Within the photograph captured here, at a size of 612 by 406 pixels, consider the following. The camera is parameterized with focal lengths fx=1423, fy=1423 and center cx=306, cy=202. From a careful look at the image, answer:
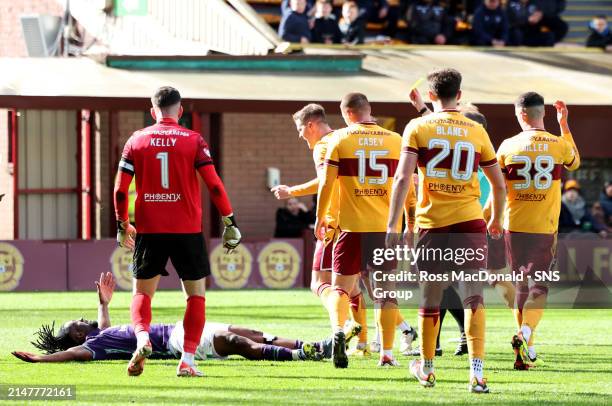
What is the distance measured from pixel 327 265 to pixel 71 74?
9688 mm

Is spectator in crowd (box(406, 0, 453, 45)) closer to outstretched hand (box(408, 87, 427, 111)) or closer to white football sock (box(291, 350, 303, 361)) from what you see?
outstretched hand (box(408, 87, 427, 111))

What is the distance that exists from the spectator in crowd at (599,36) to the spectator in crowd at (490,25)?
143cm

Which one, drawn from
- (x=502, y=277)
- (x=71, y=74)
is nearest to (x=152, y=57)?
(x=71, y=74)

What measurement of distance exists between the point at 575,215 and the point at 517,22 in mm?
4730

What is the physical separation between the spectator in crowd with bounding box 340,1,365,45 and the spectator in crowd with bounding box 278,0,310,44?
0.73 meters

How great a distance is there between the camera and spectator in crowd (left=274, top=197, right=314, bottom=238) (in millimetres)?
20547

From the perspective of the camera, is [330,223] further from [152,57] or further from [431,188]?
[152,57]

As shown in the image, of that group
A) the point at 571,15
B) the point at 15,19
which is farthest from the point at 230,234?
the point at 571,15

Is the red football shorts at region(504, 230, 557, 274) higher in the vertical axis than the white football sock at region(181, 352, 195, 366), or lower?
higher

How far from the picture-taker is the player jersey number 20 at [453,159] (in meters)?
Answer: 8.82

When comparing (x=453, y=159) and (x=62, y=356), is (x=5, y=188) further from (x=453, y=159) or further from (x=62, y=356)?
(x=453, y=159)

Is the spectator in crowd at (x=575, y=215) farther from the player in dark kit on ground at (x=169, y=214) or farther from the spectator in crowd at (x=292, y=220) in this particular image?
the player in dark kit on ground at (x=169, y=214)

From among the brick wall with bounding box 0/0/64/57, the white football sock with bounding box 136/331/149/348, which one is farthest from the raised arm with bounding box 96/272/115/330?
the brick wall with bounding box 0/0/64/57

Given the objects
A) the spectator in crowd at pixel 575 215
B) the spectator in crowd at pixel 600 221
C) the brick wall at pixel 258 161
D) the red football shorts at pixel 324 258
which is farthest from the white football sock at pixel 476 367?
the brick wall at pixel 258 161
